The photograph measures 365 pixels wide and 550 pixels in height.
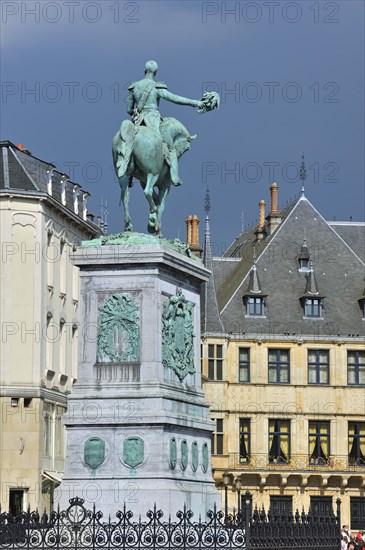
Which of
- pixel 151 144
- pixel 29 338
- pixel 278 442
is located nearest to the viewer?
pixel 151 144

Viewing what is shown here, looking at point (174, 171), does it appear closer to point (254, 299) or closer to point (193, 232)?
point (254, 299)

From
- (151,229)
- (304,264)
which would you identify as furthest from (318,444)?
(151,229)

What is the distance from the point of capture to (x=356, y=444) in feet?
235

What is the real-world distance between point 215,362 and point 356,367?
21.4 ft

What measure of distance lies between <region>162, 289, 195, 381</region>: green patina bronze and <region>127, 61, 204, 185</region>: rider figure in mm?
2206

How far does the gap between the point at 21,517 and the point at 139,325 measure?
13.1ft

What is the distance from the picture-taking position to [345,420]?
71250 mm

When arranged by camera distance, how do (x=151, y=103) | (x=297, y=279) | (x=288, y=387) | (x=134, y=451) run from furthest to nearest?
(x=297, y=279) < (x=288, y=387) < (x=151, y=103) < (x=134, y=451)

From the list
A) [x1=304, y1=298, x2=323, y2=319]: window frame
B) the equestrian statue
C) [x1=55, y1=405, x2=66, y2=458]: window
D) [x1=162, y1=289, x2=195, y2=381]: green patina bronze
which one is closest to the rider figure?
the equestrian statue

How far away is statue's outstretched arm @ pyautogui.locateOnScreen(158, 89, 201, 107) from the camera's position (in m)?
27.2

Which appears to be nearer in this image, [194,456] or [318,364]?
[194,456]

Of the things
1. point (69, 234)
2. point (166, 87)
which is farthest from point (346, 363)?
Answer: point (166, 87)

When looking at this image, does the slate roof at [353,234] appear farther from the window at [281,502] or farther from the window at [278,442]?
the window at [281,502]

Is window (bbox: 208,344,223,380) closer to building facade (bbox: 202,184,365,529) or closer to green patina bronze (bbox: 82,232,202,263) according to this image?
building facade (bbox: 202,184,365,529)
